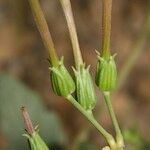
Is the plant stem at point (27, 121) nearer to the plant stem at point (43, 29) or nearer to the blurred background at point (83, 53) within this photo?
the plant stem at point (43, 29)

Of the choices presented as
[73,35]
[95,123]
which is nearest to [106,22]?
[73,35]

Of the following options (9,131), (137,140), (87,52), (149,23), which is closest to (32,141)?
(9,131)

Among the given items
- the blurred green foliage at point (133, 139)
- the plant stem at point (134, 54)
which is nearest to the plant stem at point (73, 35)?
the blurred green foliage at point (133, 139)

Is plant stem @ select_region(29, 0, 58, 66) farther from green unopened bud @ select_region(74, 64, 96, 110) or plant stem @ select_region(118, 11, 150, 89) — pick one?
plant stem @ select_region(118, 11, 150, 89)

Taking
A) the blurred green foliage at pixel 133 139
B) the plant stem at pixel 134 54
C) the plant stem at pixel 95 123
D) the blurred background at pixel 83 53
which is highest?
the blurred background at pixel 83 53

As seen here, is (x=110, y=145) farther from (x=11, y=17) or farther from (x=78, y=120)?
(x=11, y=17)
